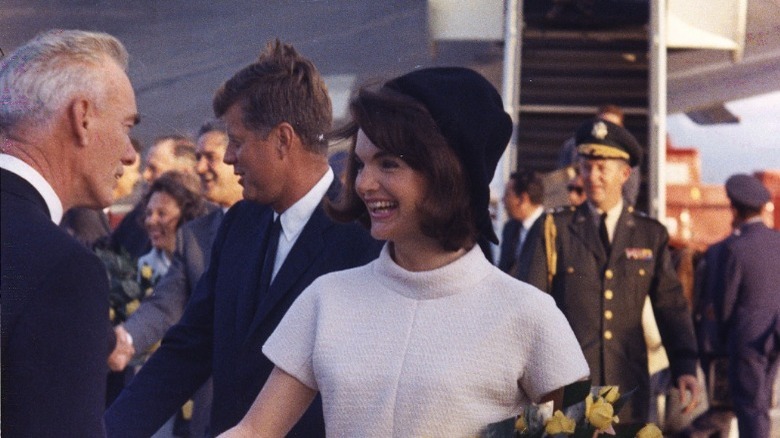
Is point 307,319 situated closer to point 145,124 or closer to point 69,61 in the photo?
point 69,61

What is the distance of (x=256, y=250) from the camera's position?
12.8 feet

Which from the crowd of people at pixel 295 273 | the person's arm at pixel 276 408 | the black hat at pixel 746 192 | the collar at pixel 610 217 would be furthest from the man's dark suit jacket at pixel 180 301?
the black hat at pixel 746 192

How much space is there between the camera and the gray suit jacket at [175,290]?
5789mm

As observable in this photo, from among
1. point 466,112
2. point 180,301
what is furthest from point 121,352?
point 466,112

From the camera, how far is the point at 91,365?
2.20 metres

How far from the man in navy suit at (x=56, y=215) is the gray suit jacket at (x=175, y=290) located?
3.31m

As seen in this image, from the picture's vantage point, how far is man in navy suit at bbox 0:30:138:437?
2158mm

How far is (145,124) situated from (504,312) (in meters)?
2.02

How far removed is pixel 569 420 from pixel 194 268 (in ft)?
11.1

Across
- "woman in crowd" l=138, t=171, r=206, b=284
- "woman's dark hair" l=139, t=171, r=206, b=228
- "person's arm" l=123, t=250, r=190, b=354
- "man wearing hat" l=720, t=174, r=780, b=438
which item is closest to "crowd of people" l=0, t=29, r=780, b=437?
"person's arm" l=123, t=250, r=190, b=354

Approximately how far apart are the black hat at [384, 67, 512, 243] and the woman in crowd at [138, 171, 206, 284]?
4.40m

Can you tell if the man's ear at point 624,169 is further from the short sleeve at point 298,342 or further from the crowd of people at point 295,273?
the short sleeve at point 298,342

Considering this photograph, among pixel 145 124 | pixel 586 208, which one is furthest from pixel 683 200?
pixel 145 124

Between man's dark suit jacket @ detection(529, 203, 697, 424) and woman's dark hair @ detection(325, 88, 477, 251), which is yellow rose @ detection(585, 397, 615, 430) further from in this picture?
man's dark suit jacket @ detection(529, 203, 697, 424)
